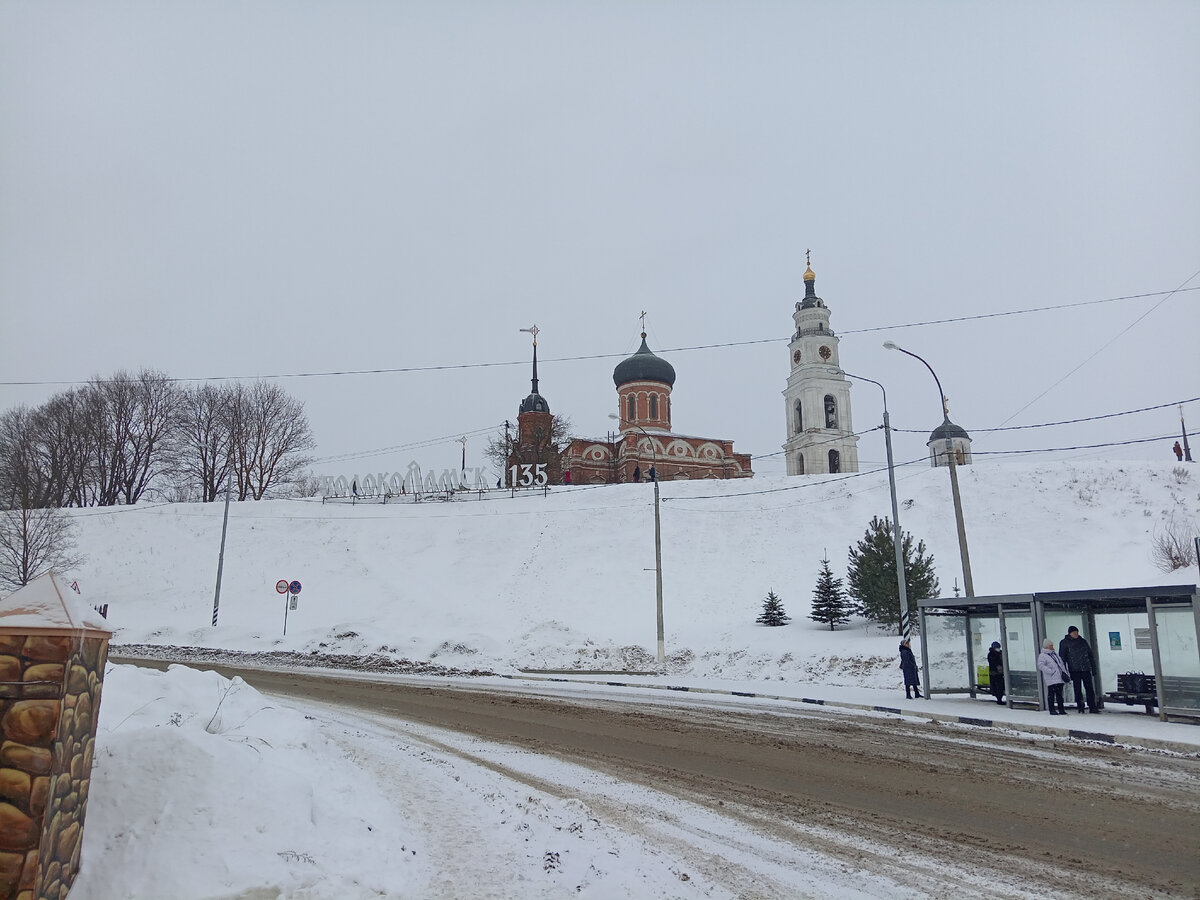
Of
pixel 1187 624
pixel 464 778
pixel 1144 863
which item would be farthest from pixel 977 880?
pixel 1187 624

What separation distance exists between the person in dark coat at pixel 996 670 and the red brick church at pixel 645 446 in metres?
52.6

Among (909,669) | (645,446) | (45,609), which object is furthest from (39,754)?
(645,446)

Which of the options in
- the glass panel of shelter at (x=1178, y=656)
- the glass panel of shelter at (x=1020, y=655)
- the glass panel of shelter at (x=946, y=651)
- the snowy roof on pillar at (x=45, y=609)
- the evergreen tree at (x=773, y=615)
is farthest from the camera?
the evergreen tree at (x=773, y=615)

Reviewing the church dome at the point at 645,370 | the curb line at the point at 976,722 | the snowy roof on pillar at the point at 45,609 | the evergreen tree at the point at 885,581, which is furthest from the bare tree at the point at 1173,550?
the church dome at the point at 645,370

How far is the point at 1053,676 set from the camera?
1496 centimetres

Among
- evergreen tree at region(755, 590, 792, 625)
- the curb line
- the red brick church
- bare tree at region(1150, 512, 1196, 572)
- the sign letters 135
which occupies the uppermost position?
the red brick church

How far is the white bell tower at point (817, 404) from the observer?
2702 inches

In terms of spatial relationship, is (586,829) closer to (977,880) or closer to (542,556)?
(977,880)

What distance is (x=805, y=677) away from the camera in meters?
22.3

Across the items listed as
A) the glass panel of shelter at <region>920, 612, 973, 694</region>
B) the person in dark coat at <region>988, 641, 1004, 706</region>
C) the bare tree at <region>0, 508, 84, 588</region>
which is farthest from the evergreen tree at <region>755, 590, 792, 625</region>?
the bare tree at <region>0, 508, 84, 588</region>

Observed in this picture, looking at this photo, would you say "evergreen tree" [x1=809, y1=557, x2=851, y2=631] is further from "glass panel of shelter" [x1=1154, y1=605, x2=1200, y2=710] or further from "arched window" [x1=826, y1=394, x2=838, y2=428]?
"arched window" [x1=826, y1=394, x2=838, y2=428]

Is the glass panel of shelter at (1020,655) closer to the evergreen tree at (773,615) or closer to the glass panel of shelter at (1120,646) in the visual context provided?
the glass panel of shelter at (1120,646)

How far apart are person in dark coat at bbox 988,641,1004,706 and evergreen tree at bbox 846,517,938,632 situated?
7.22 metres

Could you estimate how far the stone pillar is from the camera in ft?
Answer: 13.9
